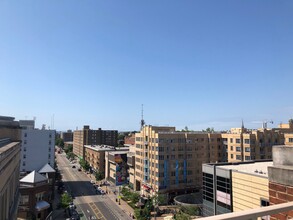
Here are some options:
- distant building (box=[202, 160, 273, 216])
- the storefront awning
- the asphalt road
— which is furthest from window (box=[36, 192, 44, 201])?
distant building (box=[202, 160, 273, 216])

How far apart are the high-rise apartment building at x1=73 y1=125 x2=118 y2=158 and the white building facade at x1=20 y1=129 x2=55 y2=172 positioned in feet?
229

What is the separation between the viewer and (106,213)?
68750mm

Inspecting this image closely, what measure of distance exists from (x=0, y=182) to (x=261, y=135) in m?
74.9

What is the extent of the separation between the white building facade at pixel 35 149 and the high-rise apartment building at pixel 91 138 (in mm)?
69779

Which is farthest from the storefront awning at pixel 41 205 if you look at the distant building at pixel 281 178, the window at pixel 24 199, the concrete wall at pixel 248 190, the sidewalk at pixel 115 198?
the distant building at pixel 281 178

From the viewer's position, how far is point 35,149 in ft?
313

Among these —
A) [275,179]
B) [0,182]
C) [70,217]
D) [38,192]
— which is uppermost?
[275,179]

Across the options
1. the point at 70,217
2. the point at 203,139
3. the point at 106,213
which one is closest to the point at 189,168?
the point at 203,139

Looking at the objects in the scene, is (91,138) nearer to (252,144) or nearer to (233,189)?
(252,144)

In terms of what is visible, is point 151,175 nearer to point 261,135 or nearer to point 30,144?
point 261,135

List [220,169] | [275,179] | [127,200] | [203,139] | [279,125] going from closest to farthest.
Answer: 1. [275,179]
2. [220,169]
3. [127,200]
4. [203,139]
5. [279,125]

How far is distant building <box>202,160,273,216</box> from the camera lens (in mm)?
32438

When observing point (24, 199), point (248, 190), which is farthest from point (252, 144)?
point (24, 199)

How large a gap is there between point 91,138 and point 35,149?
7663 cm
